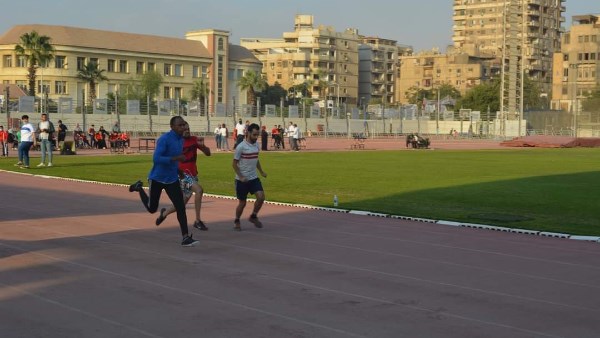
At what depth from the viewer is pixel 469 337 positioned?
7.16 metres

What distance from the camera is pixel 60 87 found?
118 meters

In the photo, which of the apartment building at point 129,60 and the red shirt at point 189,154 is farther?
the apartment building at point 129,60

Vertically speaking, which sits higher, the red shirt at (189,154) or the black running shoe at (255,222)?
the red shirt at (189,154)

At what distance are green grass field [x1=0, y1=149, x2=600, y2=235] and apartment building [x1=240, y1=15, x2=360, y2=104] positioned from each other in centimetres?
12853

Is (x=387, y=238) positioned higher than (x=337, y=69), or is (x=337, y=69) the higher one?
(x=337, y=69)

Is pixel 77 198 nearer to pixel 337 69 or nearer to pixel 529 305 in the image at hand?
pixel 529 305

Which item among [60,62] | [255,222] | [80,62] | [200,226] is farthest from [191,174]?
[80,62]

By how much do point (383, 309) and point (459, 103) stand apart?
136148 mm

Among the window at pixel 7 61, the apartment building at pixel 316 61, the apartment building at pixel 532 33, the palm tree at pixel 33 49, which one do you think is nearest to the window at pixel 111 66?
the window at pixel 7 61

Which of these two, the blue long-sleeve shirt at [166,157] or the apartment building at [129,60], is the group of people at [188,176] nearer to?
the blue long-sleeve shirt at [166,157]

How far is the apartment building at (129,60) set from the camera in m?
116

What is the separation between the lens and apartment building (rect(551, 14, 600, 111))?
134875mm

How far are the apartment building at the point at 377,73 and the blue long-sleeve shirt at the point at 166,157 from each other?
6559 inches

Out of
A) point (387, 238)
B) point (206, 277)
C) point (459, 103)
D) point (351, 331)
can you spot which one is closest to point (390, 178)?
point (387, 238)
